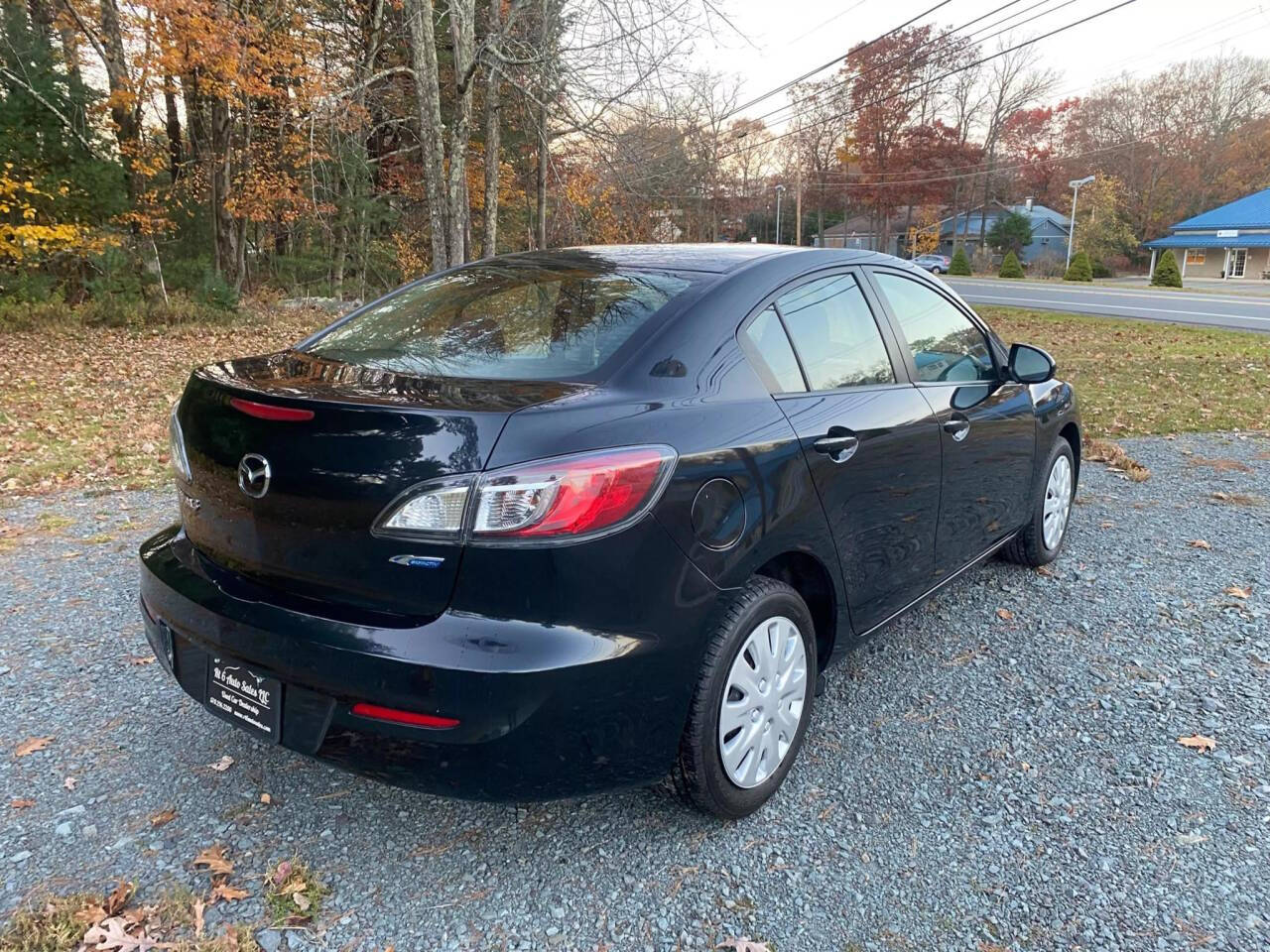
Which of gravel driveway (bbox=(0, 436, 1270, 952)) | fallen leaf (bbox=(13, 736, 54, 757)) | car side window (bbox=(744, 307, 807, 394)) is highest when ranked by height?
car side window (bbox=(744, 307, 807, 394))

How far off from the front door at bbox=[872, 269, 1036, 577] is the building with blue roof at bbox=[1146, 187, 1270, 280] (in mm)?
56463

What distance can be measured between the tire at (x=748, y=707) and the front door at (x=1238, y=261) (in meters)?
61.4

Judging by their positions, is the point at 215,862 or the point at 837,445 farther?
the point at 837,445

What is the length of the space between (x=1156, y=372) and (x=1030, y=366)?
9064 millimetres

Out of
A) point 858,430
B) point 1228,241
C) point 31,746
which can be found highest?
point 1228,241

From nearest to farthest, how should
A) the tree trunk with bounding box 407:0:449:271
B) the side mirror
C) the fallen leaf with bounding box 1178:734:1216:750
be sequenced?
the fallen leaf with bounding box 1178:734:1216:750
the side mirror
the tree trunk with bounding box 407:0:449:271

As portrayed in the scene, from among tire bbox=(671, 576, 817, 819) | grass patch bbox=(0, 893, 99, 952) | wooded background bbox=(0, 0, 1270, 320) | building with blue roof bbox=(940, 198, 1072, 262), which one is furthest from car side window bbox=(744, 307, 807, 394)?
building with blue roof bbox=(940, 198, 1072, 262)

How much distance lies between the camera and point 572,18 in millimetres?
11492

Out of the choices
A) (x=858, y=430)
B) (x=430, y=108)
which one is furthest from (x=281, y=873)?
(x=430, y=108)

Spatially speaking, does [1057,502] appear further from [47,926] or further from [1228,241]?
[1228,241]

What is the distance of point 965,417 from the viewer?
331 centimetres

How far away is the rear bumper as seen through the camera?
1881mm

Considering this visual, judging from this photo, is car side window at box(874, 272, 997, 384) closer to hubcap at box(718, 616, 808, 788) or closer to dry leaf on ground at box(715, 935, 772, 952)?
hubcap at box(718, 616, 808, 788)

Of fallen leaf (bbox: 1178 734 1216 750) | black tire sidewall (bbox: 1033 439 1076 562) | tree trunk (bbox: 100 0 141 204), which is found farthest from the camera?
tree trunk (bbox: 100 0 141 204)
